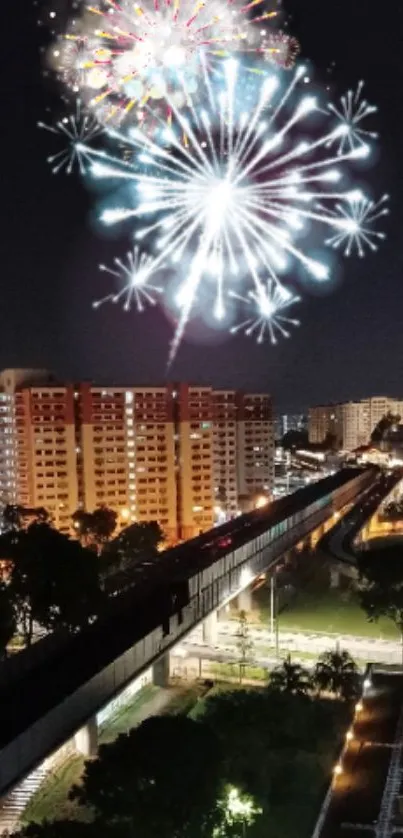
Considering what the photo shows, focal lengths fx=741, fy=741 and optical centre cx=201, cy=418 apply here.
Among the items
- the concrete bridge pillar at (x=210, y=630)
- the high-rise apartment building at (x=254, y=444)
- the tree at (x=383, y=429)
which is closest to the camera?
the concrete bridge pillar at (x=210, y=630)

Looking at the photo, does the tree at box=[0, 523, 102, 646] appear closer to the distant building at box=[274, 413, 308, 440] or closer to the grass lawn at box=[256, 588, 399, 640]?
the grass lawn at box=[256, 588, 399, 640]

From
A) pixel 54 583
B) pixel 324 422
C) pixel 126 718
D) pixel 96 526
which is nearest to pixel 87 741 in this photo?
pixel 126 718

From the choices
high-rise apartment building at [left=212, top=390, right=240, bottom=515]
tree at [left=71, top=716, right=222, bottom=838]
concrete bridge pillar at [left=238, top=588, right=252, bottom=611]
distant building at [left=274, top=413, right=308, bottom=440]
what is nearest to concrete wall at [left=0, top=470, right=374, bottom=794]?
tree at [left=71, top=716, right=222, bottom=838]

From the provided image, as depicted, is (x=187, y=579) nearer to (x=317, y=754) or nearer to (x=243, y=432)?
(x=317, y=754)

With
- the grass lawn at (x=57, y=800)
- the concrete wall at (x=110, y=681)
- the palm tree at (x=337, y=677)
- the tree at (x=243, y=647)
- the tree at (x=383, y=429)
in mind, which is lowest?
the grass lawn at (x=57, y=800)

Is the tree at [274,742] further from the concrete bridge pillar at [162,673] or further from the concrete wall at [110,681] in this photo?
the concrete bridge pillar at [162,673]

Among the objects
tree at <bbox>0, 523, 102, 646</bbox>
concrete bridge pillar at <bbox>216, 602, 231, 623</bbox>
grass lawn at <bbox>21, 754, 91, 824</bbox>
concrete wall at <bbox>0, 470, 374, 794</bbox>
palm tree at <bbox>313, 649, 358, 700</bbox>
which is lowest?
concrete bridge pillar at <bbox>216, 602, 231, 623</bbox>

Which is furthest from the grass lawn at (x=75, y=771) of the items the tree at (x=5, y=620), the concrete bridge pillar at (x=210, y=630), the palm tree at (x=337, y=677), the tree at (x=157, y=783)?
the concrete bridge pillar at (x=210, y=630)
